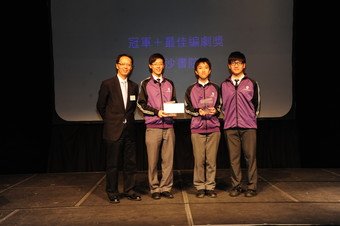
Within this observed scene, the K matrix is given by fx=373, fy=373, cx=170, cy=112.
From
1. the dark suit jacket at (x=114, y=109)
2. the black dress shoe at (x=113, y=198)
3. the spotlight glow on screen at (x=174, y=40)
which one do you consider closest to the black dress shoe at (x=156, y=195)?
the black dress shoe at (x=113, y=198)

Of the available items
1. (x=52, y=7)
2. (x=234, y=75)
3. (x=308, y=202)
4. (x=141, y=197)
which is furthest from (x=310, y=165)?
(x=52, y=7)

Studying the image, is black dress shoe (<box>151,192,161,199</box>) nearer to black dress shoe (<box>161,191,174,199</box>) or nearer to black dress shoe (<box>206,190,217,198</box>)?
black dress shoe (<box>161,191,174,199</box>)

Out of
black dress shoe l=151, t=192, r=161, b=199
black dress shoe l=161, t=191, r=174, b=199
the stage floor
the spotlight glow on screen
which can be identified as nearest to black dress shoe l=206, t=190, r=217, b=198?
the stage floor

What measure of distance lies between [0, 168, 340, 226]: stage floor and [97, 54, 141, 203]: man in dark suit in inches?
8.9

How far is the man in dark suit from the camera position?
357cm

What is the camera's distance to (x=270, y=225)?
280 cm

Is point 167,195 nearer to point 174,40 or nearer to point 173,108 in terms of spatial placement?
point 173,108

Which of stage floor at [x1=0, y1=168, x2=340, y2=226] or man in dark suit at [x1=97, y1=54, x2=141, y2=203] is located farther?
man in dark suit at [x1=97, y1=54, x2=141, y2=203]

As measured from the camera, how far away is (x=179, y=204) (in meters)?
3.45

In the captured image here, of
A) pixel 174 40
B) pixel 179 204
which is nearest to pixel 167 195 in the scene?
pixel 179 204

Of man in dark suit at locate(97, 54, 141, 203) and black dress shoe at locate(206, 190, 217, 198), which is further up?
man in dark suit at locate(97, 54, 141, 203)

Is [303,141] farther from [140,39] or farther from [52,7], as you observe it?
[52,7]

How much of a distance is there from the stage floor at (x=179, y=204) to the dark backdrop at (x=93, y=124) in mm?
604

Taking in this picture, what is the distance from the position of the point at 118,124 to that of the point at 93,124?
5.91 feet
